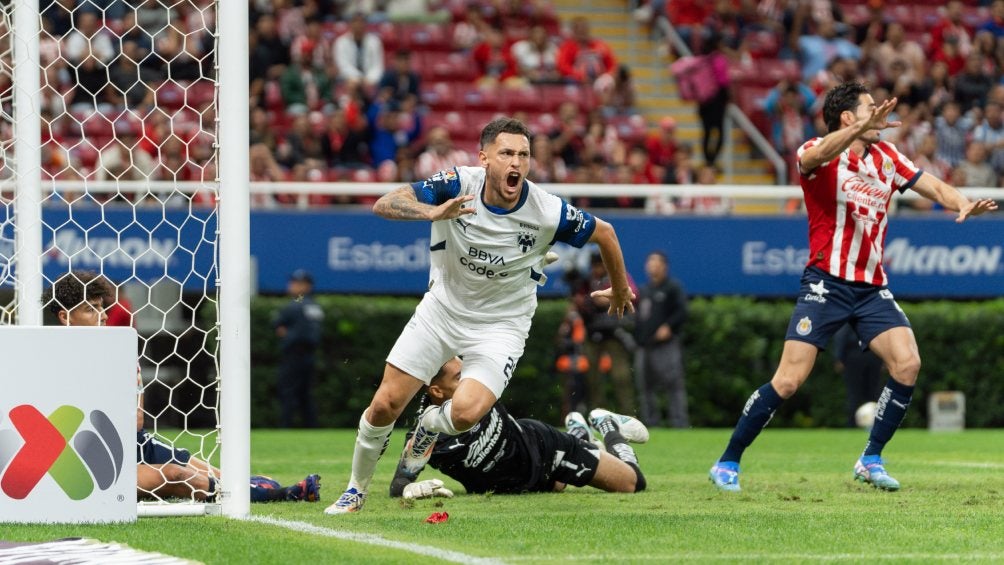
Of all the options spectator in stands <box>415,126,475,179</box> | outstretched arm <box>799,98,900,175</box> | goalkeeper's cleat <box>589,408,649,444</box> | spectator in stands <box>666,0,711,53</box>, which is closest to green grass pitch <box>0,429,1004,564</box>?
goalkeeper's cleat <box>589,408,649,444</box>

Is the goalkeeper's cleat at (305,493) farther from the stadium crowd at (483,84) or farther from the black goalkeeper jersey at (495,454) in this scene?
the stadium crowd at (483,84)

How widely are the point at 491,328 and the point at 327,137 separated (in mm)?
12293

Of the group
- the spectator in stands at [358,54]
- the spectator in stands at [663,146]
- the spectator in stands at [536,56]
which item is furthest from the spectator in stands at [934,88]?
the spectator in stands at [358,54]

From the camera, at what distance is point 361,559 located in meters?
6.17

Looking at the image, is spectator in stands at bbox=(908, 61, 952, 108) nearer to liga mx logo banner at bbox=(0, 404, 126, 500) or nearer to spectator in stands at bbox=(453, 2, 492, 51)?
spectator in stands at bbox=(453, 2, 492, 51)

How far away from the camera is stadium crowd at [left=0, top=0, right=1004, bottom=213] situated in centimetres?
1911

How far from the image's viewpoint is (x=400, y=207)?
771cm

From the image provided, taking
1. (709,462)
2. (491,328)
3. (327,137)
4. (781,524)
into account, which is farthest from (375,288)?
(781,524)

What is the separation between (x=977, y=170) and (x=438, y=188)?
1449 centimetres

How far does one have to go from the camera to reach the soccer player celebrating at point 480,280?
826 centimetres

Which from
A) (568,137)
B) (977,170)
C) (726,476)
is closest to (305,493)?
(726,476)

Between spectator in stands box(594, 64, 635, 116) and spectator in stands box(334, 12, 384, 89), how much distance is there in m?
3.31

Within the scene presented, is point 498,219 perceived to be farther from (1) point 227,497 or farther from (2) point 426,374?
(1) point 227,497

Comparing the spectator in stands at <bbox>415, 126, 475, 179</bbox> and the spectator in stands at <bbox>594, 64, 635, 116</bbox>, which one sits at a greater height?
the spectator in stands at <bbox>594, 64, 635, 116</bbox>
